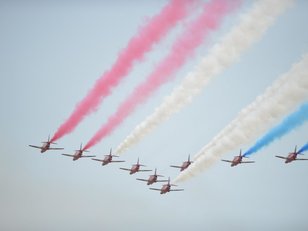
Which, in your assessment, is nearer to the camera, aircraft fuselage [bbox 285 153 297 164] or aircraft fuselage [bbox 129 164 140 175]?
aircraft fuselage [bbox 285 153 297 164]

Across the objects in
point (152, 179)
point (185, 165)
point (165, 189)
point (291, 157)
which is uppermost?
point (291, 157)

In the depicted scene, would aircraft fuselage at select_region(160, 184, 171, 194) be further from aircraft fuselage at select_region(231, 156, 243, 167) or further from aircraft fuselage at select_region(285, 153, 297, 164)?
aircraft fuselage at select_region(285, 153, 297, 164)

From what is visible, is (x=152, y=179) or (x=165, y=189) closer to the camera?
(x=165, y=189)

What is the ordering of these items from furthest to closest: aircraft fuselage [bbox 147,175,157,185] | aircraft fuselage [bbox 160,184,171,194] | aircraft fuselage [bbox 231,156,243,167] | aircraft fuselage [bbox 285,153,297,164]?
aircraft fuselage [bbox 147,175,157,185]
aircraft fuselage [bbox 160,184,171,194]
aircraft fuselage [bbox 231,156,243,167]
aircraft fuselage [bbox 285,153,297,164]

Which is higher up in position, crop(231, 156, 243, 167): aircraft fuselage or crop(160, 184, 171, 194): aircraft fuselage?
crop(231, 156, 243, 167): aircraft fuselage

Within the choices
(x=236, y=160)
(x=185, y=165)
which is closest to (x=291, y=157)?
(x=236, y=160)

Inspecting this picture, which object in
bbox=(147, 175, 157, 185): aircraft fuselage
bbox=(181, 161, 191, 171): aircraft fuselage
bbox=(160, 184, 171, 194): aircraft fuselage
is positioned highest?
bbox=(181, 161, 191, 171): aircraft fuselage

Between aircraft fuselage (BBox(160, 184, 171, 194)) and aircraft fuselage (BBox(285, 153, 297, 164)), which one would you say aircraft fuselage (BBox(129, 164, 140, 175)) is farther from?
aircraft fuselage (BBox(285, 153, 297, 164))

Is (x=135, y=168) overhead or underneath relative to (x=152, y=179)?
overhead

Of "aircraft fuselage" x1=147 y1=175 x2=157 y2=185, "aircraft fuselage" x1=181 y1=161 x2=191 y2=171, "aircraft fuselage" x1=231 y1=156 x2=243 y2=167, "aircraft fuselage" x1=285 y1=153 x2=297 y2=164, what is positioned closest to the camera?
"aircraft fuselage" x1=285 y1=153 x2=297 y2=164

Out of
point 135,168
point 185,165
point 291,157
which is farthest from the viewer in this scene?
point 135,168

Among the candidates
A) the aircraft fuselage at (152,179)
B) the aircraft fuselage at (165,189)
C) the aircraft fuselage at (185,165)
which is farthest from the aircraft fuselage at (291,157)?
the aircraft fuselage at (152,179)

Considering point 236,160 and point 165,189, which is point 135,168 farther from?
point 236,160

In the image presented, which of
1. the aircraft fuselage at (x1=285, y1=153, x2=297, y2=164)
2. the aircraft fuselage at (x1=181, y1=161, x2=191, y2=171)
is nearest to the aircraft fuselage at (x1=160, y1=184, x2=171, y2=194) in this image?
the aircraft fuselage at (x1=181, y1=161, x2=191, y2=171)
